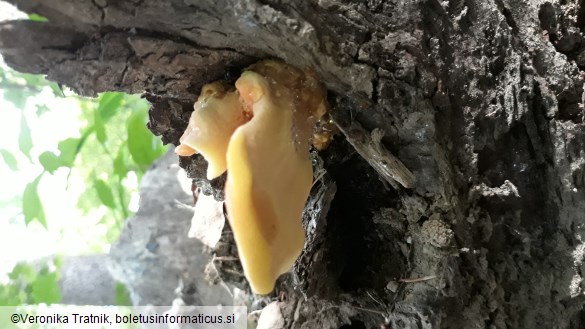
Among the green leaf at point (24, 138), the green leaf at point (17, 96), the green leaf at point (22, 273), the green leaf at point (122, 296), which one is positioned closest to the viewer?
the green leaf at point (24, 138)

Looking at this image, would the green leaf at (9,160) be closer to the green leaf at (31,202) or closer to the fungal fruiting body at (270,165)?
the green leaf at (31,202)

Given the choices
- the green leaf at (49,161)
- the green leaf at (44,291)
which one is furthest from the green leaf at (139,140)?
the green leaf at (44,291)

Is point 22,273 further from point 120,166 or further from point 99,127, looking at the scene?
point 99,127

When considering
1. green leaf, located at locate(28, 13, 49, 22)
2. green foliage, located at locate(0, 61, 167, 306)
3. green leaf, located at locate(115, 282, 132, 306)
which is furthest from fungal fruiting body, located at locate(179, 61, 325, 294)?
green leaf, located at locate(115, 282, 132, 306)

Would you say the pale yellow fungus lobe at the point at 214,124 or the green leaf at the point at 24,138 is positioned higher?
the pale yellow fungus lobe at the point at 214,124

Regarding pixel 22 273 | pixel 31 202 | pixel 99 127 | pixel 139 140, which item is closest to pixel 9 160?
pixel 31 202

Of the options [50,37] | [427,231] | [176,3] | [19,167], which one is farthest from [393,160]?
[19,167]

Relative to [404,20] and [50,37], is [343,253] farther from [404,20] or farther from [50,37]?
[50,37]
